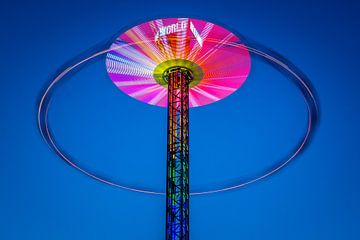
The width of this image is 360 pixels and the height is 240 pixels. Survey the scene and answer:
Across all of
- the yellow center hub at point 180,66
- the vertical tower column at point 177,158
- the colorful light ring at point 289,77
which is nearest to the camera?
the vertical tower column at point 177,158

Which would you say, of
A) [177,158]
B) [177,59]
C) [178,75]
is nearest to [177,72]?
[178,75]

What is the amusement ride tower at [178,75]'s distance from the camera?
1878 cm

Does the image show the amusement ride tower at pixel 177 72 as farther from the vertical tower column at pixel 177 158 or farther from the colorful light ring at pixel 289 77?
the colorful light ring at pixel 289 77

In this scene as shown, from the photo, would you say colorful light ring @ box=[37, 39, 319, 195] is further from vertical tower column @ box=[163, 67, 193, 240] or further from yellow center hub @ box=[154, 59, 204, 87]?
vertical tower column @ box=[163, 67, 193, 240]

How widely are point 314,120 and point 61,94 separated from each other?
11219 millimetres

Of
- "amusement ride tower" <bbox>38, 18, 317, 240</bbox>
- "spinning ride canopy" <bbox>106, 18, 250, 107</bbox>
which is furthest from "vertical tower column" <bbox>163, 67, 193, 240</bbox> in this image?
"spinning ride canopy" <bbox>106, 18, 250, 107</bbox>

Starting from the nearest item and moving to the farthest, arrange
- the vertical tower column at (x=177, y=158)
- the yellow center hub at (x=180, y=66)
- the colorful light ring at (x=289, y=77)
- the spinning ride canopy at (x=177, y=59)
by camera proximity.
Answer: the vertical tower column at (x=177, y=158)
the colorful light ring at (x=289, y=77)
the spinning ride canopy at (x=177, y=59)
the yellow center hub at (x=180, y=66)

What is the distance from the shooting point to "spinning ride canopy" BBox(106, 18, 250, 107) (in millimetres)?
19031

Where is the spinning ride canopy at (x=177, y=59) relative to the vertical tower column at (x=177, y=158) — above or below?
above

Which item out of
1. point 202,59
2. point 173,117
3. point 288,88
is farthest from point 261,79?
point 173,117

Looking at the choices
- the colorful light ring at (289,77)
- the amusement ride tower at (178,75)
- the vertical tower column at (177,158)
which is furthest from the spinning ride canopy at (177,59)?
the colorful light ring at (289,77)

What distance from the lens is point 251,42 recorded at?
722 inches

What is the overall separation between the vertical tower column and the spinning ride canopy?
2.47 feet

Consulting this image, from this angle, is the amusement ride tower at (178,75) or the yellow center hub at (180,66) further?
the yellow center hub at (180,66)
